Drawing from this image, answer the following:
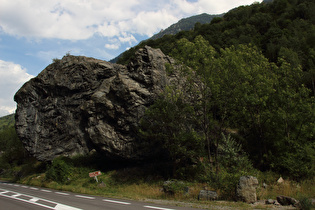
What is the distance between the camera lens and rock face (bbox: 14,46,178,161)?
1936cm

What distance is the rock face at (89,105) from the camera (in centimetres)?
1936

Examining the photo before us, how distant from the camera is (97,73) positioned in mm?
26297

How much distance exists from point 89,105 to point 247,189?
17109 mm

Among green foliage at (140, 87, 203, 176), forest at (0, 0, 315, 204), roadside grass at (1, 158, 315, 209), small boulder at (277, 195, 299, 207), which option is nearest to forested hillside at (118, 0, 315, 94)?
forest at (0, 0, 315, 204)

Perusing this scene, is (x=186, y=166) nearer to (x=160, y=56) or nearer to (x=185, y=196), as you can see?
(x=185, y=196)

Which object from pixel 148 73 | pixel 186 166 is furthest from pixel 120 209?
pixel 148 73

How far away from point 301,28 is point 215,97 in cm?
4295

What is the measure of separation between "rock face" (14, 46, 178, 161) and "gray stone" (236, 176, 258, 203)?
10.2m

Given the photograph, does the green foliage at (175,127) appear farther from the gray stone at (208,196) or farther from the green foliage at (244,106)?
the gray stone at (208,196)

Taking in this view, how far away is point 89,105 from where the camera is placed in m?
21.2

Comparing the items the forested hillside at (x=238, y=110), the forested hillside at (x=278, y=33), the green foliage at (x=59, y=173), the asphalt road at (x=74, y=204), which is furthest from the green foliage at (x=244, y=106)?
the forested hillside at (x=278, y=33)

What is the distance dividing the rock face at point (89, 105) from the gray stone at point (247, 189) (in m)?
10.2

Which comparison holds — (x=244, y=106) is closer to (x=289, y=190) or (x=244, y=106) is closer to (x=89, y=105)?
(x=289, y=190)

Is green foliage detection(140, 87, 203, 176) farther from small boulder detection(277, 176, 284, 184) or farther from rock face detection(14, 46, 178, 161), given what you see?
small boulder detection(277, 176, 284, 184)
